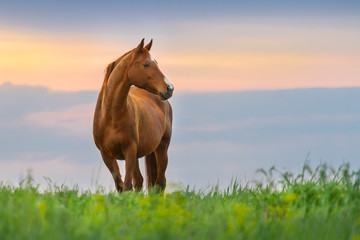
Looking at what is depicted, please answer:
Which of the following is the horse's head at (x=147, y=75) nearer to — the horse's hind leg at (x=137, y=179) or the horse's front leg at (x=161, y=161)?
the horse's hind leg at (x=137, y=179)

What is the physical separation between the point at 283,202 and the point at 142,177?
4.65 metres

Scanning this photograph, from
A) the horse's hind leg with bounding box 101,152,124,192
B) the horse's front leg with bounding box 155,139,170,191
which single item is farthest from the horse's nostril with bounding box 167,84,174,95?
the horse's front leg with bounding box 155,139,170,191

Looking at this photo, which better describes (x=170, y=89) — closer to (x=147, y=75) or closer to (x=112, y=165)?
(x=147, y=75)

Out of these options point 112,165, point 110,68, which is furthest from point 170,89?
point 112,165

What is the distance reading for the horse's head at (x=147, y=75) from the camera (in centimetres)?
933

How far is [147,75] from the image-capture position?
30.6 feet

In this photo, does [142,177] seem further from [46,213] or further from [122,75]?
[46,213]

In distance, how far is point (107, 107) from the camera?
947 centimetres

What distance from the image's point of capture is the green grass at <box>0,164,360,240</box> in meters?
4.66

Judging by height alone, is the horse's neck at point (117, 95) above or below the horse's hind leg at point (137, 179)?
above

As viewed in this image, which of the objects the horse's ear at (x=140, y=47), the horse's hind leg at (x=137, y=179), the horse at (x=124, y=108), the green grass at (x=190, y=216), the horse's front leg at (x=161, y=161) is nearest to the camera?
the green grass at (x=190, y=216)

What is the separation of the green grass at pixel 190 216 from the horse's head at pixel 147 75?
262cm

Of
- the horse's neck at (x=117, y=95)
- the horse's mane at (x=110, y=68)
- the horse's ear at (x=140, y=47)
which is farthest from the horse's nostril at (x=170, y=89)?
the horse's mane at (x=110, y=68)

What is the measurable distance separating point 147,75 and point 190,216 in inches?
171
